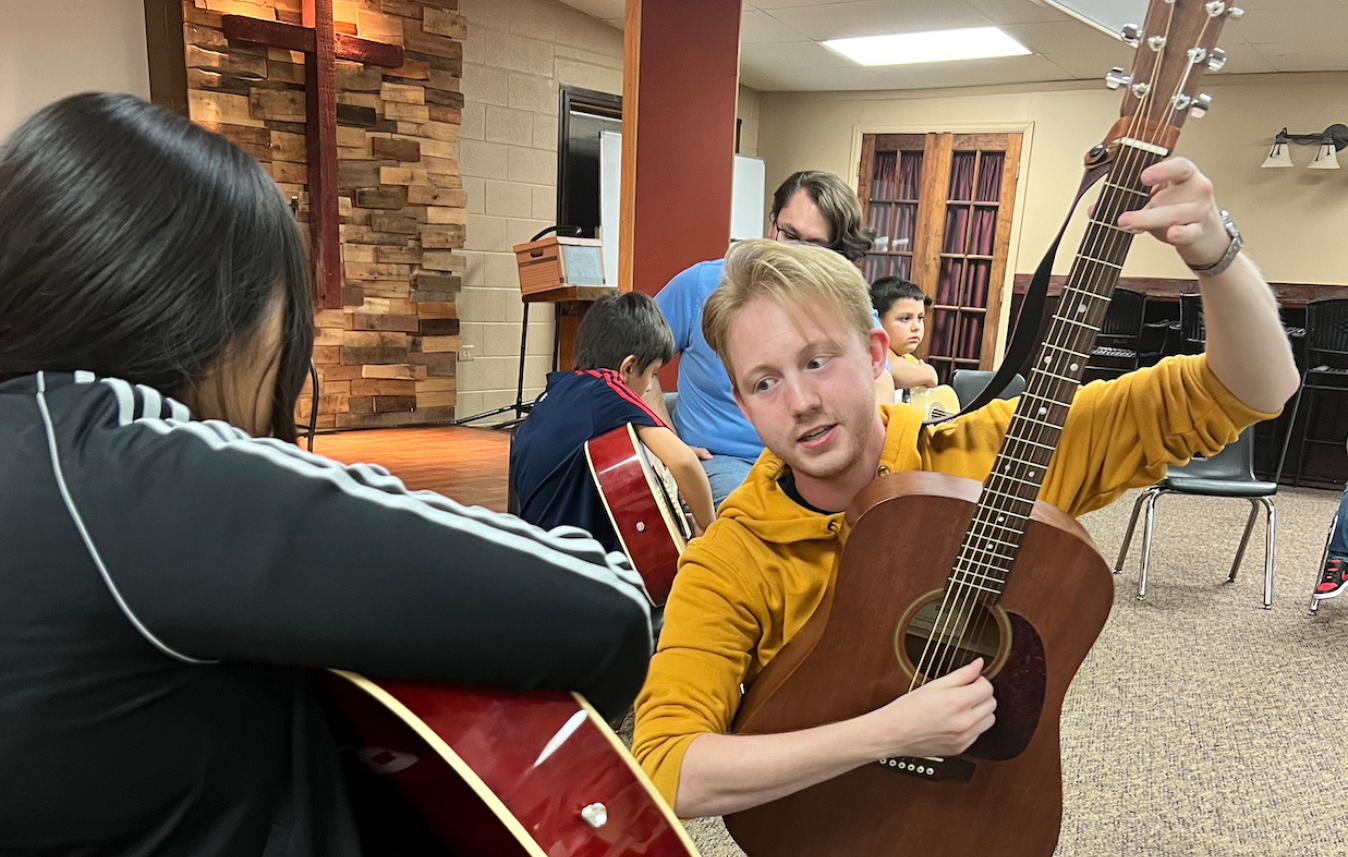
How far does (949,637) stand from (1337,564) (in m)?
3.52

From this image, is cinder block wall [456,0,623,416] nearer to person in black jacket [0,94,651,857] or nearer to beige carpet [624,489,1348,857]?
beige carpet [624,489,1348,857]

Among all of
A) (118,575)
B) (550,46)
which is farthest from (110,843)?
(550,46)

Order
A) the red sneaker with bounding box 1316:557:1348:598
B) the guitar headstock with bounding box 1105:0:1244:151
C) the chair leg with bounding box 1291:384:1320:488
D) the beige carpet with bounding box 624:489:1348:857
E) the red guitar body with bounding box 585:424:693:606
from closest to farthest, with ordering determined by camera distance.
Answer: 1. the guitar headstock with bounding box 1105:0:1244:151
2. the red guitar body with bounding box 585:424:693:606
3. the beige carpet with bounding box 624:489:1348:857
4. the red sneaker with bounding box 1316:557:1348:598
5. the chair leg with bounding box 1291:384:1320:488

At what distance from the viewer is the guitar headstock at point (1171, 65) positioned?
891 millimetres

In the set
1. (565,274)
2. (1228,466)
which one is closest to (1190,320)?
(1228,466)

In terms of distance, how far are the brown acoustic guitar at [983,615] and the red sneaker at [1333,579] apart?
130 inches

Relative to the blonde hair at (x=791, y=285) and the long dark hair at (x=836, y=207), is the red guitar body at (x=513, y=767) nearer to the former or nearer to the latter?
the blonde hair at (x=791, y=285)

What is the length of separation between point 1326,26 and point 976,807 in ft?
20.0

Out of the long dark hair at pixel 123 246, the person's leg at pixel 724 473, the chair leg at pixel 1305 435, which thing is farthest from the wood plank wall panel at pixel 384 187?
the chair leg at pixel 1305 435

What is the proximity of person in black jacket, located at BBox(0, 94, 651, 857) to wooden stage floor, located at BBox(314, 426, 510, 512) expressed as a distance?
3.66m

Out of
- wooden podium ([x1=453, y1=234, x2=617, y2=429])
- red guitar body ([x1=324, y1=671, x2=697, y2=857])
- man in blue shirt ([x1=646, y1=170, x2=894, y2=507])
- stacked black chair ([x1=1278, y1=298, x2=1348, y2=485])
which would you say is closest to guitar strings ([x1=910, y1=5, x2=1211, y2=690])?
red guitar body ([x1=324, y1=671, x2=697, y2=857])

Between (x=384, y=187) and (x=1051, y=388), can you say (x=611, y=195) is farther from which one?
(x=1051, y=388)

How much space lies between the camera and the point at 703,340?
2.46m

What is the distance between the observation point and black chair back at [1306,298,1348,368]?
18.1 ft
